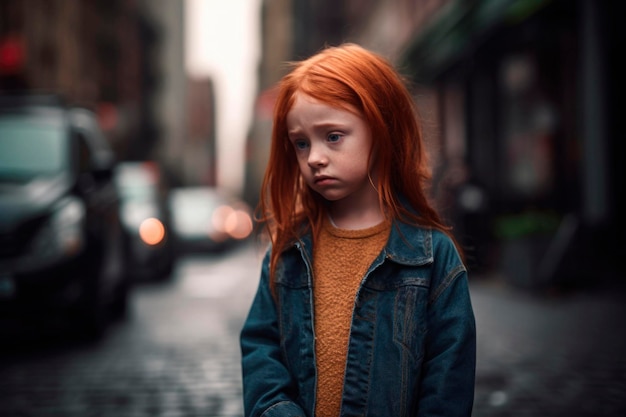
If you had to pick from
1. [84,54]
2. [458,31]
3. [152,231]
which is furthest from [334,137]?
[84,54]

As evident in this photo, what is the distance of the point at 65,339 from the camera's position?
307 inches

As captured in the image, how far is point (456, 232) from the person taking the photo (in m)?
13.9

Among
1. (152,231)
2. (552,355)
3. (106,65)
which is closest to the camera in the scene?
(552,355)

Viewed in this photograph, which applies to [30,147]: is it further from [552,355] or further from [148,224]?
[148,224]

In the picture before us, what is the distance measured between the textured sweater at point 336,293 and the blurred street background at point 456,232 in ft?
1.81

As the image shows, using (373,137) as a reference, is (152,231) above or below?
below

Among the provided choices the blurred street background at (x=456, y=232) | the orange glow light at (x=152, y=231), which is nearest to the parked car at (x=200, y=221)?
the blurred street background at (x=456, y=232)

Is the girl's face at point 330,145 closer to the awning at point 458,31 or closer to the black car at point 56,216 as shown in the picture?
the black car at point 56,216

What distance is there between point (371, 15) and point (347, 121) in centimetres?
3772

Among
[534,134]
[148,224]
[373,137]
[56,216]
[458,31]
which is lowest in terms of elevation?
[148,224]

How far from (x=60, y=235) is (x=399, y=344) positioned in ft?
17.8

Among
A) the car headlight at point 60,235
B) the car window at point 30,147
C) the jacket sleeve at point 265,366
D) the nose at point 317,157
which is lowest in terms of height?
the car headlight at point 60,235

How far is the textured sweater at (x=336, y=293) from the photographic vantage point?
2.03m

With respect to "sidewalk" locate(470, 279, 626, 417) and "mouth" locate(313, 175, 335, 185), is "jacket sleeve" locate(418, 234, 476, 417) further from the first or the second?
"sidewalk" locate(470, 279, 626, 417)
